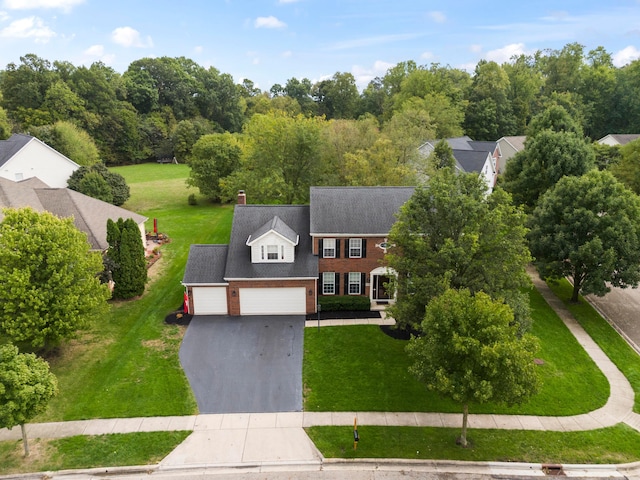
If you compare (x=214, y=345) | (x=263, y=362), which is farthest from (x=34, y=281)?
(x=263, y=362)

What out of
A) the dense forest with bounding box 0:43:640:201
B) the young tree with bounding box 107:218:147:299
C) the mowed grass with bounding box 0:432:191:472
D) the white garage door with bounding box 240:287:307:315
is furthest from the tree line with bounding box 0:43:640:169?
the mowed grass with bounding box 0:432:191:472

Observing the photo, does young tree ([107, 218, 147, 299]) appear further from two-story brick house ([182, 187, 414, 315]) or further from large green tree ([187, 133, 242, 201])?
large green tree ([187, 133, 242, 201])

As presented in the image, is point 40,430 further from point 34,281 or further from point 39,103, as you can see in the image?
point 39,103

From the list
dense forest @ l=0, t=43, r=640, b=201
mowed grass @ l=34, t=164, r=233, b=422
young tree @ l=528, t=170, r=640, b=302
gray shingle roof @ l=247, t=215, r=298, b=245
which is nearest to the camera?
mowed grass @ l=34, t=164, r=233, b=422

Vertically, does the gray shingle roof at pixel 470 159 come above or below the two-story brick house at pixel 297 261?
above

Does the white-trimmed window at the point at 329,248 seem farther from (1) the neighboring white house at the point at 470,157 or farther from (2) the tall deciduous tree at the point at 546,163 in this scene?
Answer: (1) the neighboring white house at the point at 470,157

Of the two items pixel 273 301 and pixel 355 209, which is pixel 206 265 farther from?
pixel 355 209

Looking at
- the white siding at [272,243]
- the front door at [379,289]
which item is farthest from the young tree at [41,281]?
the front door at [379,289]
